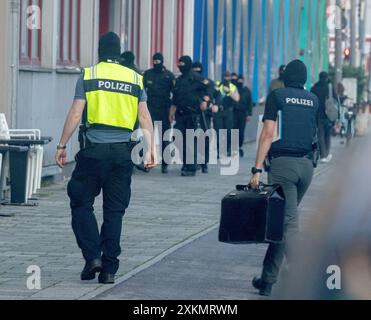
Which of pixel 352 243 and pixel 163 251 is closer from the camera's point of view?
pixel 352 243

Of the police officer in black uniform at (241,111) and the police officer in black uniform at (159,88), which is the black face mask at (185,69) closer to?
the police officer in black uniform at (159,88)

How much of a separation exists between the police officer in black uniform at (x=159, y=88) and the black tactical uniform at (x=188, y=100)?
0.57 ft

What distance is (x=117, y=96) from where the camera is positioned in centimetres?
1068

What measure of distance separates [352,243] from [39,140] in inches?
437

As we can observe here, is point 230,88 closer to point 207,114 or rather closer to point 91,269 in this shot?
point 207,114

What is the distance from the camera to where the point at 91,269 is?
34.7 feet

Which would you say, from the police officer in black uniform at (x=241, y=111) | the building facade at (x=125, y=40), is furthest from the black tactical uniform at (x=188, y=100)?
the police officer in black uniform at (x=241, y=111)

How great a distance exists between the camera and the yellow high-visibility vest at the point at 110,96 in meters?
10.6

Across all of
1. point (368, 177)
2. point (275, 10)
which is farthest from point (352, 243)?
point (275, 10)

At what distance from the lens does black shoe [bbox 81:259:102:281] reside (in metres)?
10.6

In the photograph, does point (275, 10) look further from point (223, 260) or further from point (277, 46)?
point (223, 260)

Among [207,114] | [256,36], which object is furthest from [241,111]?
[256,36]

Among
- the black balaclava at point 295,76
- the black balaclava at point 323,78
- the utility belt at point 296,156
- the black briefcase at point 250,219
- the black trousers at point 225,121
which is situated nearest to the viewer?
the black briefcase at point 250,219

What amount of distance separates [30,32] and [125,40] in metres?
6.44
